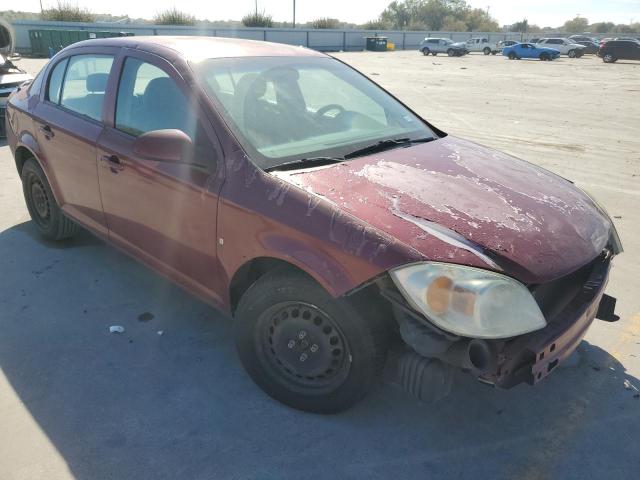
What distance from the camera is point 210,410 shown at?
2650 millimetres

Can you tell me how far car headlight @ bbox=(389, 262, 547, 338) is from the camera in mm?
2031

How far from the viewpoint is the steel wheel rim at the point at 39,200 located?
4398 millimetres

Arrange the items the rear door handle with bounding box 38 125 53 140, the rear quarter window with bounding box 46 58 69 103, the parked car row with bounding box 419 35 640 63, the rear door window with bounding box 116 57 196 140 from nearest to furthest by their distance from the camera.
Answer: the rear door window with bounding box 116 57 196 140
the rear door handle with bounding box 38 125 53 140
the rear quarter window with bounding box 46 58 69 103
the parked car row with bounding box 419 35 640 63

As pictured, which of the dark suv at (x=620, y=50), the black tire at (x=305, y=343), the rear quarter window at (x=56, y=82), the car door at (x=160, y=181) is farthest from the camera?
the dark suv at (x=620, y=50)

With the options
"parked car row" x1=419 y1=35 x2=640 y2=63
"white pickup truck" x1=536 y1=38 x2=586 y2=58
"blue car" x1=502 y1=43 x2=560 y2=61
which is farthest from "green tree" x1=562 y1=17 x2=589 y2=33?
"blue car" x1=502 y1=43 x2=560 y2=61

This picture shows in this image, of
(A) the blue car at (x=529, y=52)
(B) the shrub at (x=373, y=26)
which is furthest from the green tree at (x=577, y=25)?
(A) the blue car at (x=529, y=52)

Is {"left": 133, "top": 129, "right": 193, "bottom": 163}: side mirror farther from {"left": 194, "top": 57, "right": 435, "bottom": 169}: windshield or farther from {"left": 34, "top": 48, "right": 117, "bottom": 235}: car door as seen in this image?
{"left": 34, "top": 48, "right": 117, "bottom": 235}: car door

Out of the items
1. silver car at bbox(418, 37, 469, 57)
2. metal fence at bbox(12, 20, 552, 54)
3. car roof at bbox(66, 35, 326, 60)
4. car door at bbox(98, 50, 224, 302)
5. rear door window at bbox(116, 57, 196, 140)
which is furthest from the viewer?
silver car at bbox(418, 37, 469, 57)

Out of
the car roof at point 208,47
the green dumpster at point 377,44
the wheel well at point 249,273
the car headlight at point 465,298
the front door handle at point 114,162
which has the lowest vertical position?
the green dumpster at point 377,44

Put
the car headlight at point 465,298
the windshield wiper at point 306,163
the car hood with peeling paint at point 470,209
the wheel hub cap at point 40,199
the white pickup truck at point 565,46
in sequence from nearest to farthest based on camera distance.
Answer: the car headlight at point 465,298
the car hood with peeling paint at point 470,209
the windshield wiper at point 306,163
the wheel hub cap at point 40,199
the white pickup truck at point 565,46

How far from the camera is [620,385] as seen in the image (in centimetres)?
290

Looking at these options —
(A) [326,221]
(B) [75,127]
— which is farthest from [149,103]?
(A) [326,221]

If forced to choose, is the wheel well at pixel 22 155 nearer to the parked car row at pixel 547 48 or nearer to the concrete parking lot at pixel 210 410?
the concrete parking lot at pixel 210 410

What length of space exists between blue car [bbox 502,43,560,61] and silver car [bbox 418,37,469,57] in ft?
12.5
